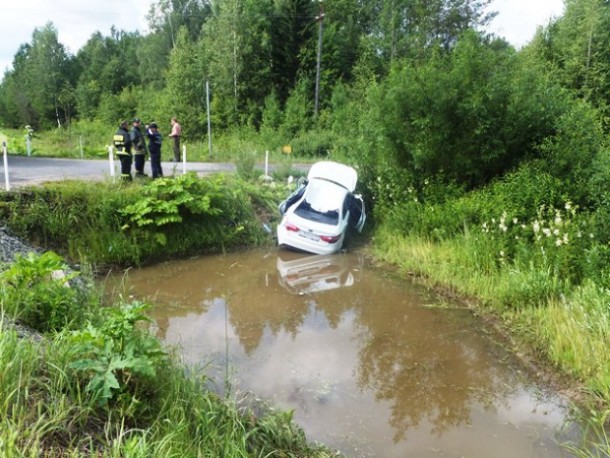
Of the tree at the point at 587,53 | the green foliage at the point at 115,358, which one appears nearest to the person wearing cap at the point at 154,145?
the green foliage at the point at 115,358

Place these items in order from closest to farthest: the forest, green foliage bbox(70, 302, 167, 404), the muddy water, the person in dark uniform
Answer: green foliage bbox(70, 302, 167, 404)
the muddy water
the forest
the person in dark uniform

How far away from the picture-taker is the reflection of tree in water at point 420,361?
552 centimetres

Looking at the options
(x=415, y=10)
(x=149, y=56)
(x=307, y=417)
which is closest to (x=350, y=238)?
(x=307, y=417)

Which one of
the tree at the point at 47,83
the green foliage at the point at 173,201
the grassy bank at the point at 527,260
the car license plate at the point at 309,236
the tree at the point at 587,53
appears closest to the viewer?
the grassy bank at the point at 527,260

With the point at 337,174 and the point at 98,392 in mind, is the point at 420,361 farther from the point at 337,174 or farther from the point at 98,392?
the point at 337,174

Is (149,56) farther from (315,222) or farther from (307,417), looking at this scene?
(307,417)

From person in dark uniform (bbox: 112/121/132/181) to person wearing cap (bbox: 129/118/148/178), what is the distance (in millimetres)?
162

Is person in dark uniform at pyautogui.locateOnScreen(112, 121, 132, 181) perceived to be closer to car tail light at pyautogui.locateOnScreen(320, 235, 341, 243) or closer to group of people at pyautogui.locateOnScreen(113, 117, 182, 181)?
group of people at pyautogui.locateOnScreen(113, 117, 182, 181)

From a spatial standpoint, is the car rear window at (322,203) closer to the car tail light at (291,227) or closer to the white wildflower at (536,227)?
the car tail light at (291,227)

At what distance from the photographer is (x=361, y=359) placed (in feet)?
21.7

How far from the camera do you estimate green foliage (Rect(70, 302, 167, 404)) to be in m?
3.27

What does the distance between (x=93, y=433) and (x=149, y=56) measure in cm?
4673

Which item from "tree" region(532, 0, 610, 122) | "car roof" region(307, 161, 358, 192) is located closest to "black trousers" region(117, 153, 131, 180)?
"car roof" region(307, 161, 358, 192)

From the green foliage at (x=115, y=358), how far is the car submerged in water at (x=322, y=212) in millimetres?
7692
